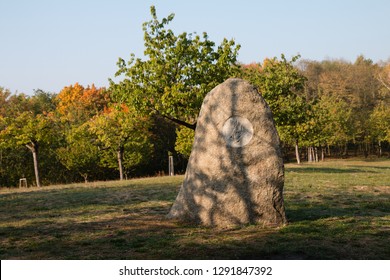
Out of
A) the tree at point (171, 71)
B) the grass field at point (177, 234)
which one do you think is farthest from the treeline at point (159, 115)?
the grass field at point (177, 234)

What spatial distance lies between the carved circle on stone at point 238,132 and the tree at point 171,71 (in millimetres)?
12912

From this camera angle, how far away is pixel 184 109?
74.7ft

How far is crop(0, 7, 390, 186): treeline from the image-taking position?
23125mm

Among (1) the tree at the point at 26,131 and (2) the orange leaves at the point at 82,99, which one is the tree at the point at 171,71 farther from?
→ (2) the orange leaves at the point at 82,99

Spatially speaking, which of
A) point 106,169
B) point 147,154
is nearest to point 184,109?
point 147,154

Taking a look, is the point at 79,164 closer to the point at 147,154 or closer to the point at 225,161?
→ the point at 147,154

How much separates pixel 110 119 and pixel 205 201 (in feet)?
80.5

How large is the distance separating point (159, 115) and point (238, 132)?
60.5 feet

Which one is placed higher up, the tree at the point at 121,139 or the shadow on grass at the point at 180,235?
the tree at the point at 121,139

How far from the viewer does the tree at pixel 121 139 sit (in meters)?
32.9

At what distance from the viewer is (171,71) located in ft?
76.3

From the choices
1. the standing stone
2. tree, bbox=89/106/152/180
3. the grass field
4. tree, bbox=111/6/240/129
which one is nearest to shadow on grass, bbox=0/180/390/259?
the grass field

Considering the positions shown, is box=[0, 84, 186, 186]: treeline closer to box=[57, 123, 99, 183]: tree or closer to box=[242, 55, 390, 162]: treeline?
box=[57, 123, 99, 183]: tree

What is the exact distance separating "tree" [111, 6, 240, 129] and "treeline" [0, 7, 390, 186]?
6 cm
